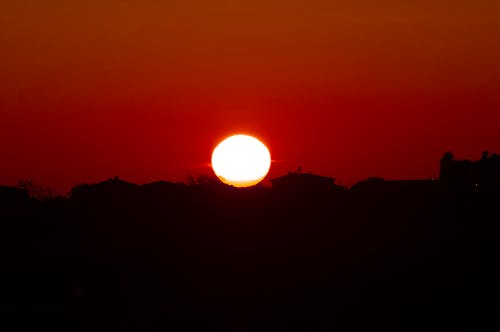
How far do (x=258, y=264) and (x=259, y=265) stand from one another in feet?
0.63

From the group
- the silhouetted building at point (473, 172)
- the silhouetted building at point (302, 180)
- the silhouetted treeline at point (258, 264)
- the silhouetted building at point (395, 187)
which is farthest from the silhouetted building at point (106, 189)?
the silhouetted building at point (473, 172)

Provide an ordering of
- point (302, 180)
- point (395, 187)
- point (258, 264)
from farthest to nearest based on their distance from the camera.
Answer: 1. point (302, 180)
2. point (395, 187)
3. point (258, 264)

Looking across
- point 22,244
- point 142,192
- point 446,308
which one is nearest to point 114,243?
point 22,244

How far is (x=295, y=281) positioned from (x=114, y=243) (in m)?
10.6

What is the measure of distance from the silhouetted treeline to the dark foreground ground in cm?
6

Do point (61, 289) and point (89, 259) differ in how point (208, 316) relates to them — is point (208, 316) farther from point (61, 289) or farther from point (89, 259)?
point (89, 259)

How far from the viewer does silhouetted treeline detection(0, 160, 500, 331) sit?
29.5m

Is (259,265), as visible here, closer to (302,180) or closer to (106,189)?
(106,189)

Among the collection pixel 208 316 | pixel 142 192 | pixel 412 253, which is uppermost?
pixel 142 192

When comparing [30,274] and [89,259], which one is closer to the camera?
[30,274]

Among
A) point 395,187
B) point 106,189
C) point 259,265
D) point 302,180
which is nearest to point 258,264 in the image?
point 259,265

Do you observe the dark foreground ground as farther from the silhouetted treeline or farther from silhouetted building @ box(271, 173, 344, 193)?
silhouetted building @ box(271, 173, 344, 193)

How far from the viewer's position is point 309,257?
36688mm

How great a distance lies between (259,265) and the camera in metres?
35.6
